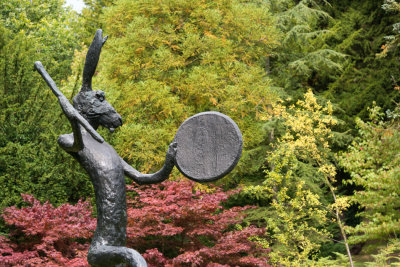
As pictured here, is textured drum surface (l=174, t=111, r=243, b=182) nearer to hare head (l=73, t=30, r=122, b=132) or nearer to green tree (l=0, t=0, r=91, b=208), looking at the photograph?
hare head (l=73, t=30, r=122, b=132)

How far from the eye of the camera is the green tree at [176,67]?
37.4 ft

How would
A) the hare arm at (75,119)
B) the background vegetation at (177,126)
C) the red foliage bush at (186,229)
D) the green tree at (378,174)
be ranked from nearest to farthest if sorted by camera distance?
the hare arm at (75,119)
the red foliage bush at (186,229)
the background vegetation at (177,126)
the green tree at (378,174)

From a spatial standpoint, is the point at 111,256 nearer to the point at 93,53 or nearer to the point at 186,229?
the point at 93,53

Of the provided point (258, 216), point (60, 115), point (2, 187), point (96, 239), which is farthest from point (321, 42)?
point (96, 239)

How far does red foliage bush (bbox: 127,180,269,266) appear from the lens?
363 inches

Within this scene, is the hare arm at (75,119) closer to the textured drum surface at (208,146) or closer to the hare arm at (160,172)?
the hare arm at (160,172)

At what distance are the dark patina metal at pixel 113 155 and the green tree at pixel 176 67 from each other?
22.3 ft

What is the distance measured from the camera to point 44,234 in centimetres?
926

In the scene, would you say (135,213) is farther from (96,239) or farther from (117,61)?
(96,239)

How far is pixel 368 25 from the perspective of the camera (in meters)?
18.5

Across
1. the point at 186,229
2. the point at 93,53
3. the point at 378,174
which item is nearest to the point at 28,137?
the point at 186,229

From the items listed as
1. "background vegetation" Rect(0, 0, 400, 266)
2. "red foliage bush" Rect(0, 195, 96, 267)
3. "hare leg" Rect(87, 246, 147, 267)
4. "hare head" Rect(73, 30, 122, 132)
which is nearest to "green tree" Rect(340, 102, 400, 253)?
"background vegetation" Rect(0, 0, 400, 266)

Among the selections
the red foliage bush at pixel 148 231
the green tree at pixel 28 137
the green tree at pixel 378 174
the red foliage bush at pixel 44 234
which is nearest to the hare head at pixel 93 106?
the red foliage bush at pixel 44 234

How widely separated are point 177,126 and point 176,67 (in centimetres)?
176
